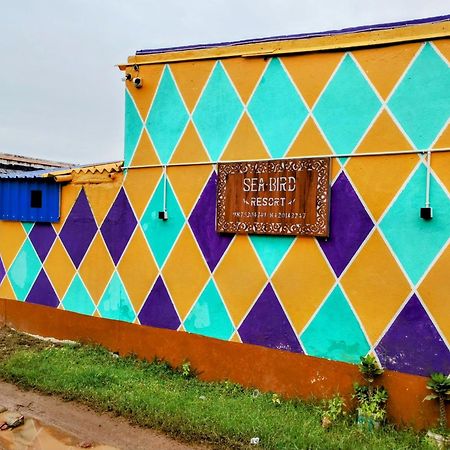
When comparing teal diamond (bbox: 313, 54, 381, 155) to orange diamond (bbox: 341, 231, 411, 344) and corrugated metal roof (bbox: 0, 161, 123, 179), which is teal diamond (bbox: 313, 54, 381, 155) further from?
corrugated metal roof (bbox: 0, 161, 123, 179)

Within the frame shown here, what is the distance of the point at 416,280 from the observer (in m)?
4.27

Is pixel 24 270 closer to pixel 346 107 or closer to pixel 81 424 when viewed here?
pixel 81 424

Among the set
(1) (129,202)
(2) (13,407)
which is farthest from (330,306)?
(2) (13,407)

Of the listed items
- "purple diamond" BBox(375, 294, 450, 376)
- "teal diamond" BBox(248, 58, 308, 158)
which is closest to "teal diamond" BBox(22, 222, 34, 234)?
"teal diamond" BBox(248, 58, 308, 158)

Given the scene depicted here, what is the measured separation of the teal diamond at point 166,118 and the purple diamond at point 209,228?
75 centimetres

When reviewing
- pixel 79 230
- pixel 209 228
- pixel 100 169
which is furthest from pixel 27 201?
pixel 209 228

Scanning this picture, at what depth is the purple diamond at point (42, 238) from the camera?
7020 millimetres

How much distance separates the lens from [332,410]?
4.38 metres

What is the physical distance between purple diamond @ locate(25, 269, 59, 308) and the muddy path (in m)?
1.85

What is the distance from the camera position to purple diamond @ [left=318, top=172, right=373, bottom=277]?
4.57 metres

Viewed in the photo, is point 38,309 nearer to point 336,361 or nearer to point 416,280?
point 336,361

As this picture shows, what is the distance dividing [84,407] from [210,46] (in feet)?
14.1

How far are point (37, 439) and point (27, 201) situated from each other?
4064mm

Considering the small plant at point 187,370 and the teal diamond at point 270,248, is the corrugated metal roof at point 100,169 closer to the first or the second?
the teal diamond at point 270,248
